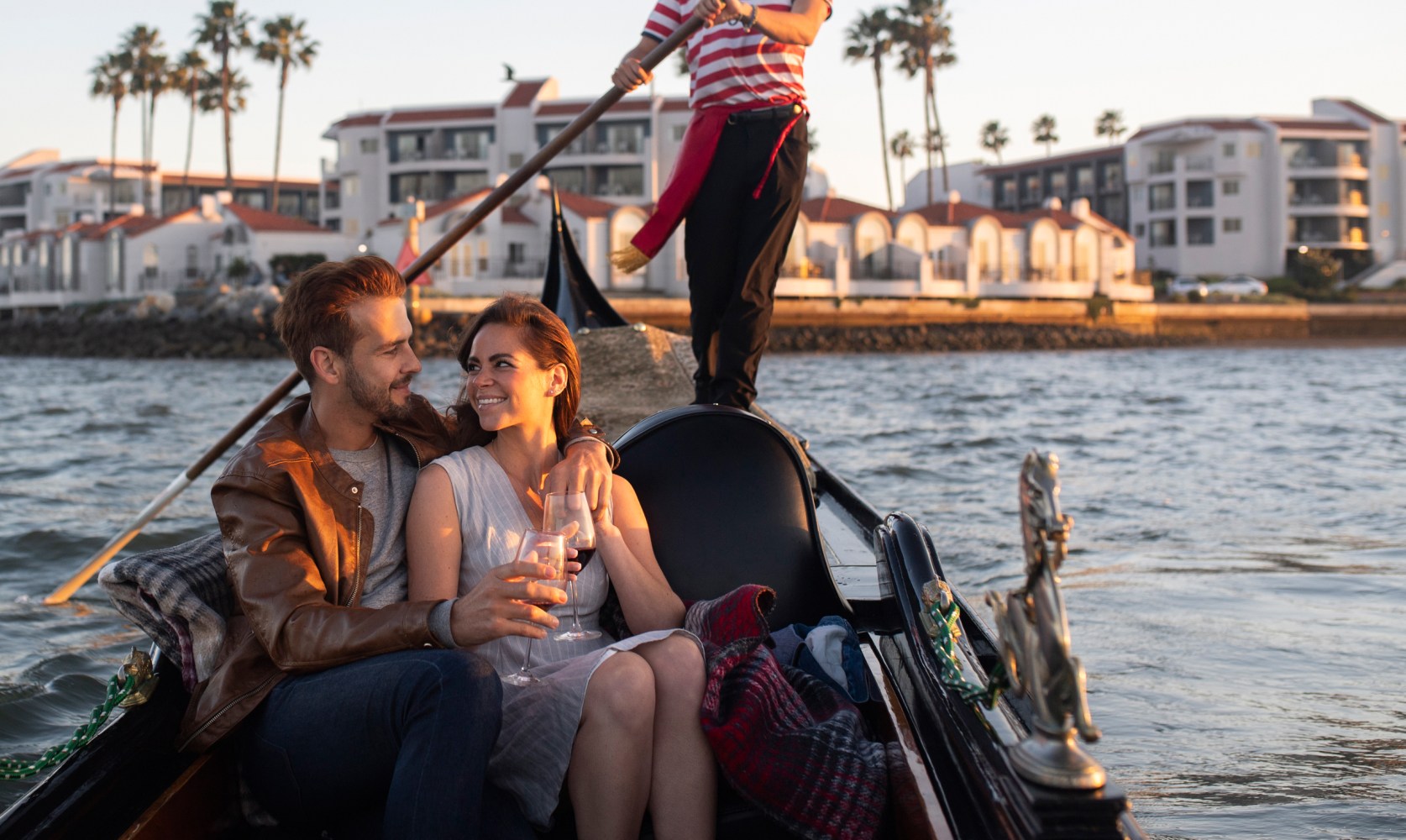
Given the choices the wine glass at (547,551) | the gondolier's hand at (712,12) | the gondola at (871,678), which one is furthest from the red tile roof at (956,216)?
the wine glass at (547,551)

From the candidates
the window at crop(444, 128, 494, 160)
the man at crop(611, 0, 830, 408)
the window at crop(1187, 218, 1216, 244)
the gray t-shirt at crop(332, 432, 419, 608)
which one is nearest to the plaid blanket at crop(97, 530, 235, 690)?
the gray t-shirt at crop(332, 432, 419, 608)

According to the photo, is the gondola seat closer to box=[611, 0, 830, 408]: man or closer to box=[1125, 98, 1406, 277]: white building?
box=[611, 0, 830, 408]: man

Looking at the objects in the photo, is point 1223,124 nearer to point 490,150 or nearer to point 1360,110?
point 1360,110

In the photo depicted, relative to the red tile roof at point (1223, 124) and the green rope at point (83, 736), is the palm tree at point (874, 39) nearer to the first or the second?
the red tile roof at point (1223, 124)

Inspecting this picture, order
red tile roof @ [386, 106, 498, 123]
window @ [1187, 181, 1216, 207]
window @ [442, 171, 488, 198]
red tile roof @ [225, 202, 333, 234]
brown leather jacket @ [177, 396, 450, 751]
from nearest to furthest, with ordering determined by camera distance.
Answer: brown leather jacket @ [177, 396, 450, 751] < red tile roof @ [225, 202, 333, 234] < red tile roof @ [386, 106, 498, 123] < window @ [442, 171, 488, 198] < window @ [1187, 181, 1216, 207]

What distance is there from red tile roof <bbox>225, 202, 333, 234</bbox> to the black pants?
37132 millimetres

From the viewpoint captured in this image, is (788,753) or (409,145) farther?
(409,145)

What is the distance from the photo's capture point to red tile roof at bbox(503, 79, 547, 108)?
1580 inches

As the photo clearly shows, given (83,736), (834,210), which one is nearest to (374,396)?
(83,736)

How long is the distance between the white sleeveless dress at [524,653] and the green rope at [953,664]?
0.32 meters

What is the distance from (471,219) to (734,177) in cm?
104

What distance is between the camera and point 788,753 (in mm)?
1706

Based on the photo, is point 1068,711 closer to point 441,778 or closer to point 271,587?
point 441,778

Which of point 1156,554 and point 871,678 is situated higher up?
point 871,678
